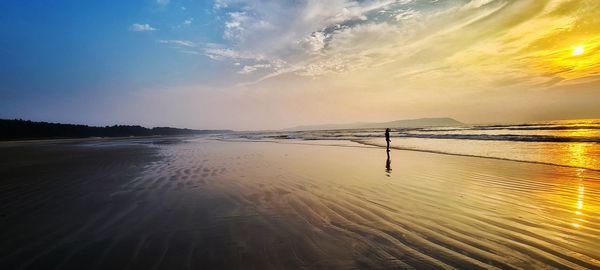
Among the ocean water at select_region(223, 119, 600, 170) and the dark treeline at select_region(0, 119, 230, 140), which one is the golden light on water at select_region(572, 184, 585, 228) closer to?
the ocean water at select_region(223, 119, 600, 170)

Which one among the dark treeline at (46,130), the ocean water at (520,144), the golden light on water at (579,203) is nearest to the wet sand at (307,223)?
the golden light on water at (579,203)

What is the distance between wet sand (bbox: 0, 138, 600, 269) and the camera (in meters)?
3.71

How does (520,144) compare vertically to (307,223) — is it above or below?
above

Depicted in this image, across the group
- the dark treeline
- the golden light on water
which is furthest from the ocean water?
the dark treeline

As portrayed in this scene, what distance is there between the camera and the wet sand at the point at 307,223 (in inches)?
146

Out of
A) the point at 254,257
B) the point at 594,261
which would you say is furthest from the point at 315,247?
the point at 594,261

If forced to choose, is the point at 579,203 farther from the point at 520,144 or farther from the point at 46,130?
the point at 46,130

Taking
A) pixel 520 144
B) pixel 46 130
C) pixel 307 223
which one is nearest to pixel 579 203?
pixel 307 223

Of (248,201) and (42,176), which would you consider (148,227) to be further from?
(42,176)

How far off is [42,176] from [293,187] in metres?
10.1

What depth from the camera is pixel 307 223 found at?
17.1 ft

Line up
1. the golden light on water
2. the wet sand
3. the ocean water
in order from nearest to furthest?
1. the wet sand
2. the golden light on water
3. the ocean water

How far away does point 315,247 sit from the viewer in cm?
407

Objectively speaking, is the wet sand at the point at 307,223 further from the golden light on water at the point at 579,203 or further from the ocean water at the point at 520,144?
the ocean water at the point at 520,144
